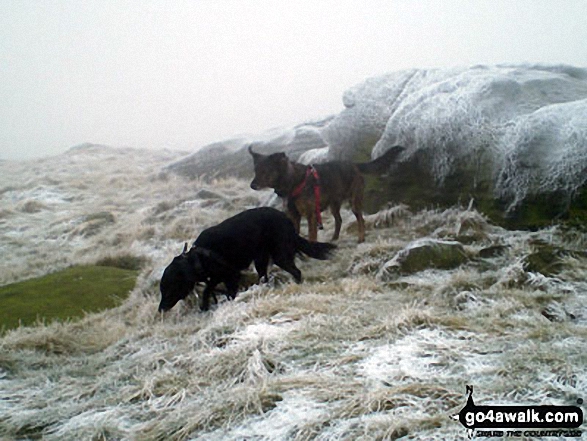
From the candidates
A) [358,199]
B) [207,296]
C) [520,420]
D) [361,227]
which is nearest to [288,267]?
[207,296]

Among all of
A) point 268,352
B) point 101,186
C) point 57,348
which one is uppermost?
point 268,352

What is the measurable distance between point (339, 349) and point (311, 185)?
4.59 metres

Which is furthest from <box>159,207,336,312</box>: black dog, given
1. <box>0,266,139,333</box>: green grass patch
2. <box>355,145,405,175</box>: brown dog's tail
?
<box>355,145,405,175</box>: brown dog's tail

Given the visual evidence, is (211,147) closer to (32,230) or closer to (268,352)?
(32,230)

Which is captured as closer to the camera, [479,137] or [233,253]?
[233,253]

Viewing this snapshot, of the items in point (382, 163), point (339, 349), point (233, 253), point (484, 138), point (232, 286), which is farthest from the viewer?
point (382, 163)

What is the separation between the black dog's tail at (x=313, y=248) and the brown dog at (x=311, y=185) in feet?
3.48

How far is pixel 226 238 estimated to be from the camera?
6.25 metres

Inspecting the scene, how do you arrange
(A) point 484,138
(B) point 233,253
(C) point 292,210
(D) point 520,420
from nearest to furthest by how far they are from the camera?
(D) point 520,420 < (B) point 233,253 < (A) point 484,138 < (C) point 292,210

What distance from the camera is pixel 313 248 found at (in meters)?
6.86

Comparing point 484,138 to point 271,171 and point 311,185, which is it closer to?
point 311,185

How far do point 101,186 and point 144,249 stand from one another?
377 inches

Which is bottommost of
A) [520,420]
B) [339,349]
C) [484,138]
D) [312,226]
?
[312,226]

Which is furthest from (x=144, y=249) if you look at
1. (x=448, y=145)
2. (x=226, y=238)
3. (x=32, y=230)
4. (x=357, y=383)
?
(x=357, y=383)
